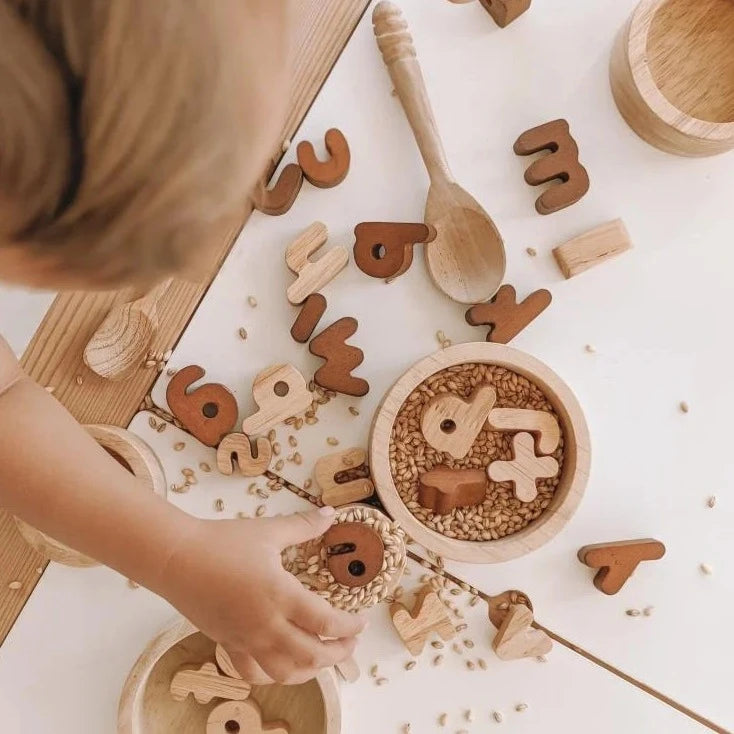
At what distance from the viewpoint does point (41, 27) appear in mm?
298

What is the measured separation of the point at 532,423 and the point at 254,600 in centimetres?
32

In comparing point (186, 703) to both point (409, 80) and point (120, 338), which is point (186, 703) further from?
point (409, 80)

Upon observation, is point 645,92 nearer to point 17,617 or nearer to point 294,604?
point 294,604

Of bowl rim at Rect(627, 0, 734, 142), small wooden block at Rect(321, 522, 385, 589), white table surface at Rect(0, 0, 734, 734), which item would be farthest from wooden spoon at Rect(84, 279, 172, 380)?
bowl rim at Rect(627, 0, 734, 142)

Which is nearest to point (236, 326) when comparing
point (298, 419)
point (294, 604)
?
point (298, 419)

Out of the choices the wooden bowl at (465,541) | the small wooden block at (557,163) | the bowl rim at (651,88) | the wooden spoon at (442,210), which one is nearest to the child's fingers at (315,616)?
the wooden bowl at (465,541)

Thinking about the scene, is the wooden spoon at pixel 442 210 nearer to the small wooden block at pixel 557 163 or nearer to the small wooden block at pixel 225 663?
the small wooden block at pixel 557 163

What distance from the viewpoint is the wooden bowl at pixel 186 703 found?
75cm

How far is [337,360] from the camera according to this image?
2.53 ft

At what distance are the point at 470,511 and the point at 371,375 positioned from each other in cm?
17

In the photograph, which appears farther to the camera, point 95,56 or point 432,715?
point 432,715

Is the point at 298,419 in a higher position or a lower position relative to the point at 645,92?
lower

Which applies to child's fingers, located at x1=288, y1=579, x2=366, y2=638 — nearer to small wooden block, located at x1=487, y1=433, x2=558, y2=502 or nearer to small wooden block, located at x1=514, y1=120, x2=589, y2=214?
small wooden block, located at x1=487, y1=433, x2=558, y2=502

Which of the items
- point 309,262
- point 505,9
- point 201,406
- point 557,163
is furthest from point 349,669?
point 505,9
